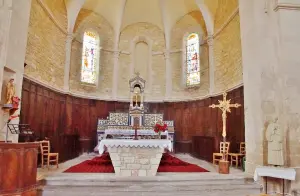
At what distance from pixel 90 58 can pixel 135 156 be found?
7.82m

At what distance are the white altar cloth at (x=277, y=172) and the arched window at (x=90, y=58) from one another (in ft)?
30.6

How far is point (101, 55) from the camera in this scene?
525 inches

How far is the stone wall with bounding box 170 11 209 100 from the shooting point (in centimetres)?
1235

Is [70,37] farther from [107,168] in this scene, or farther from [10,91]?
[107,168]

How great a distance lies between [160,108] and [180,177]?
7.07 m

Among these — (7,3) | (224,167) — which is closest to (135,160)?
(224,167)

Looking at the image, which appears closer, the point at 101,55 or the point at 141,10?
the point at 101,55

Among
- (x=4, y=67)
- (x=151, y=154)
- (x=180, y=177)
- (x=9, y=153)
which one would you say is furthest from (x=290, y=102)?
(x=4, y=67)

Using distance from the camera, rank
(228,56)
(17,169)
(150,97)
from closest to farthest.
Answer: (17,169), (228,56), (150,97)

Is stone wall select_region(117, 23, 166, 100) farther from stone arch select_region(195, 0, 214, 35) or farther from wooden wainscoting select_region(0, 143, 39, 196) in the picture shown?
wooden wainscoting select_region(0, 143, 39, 196)

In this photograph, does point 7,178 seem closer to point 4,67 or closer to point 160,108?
point 4,67

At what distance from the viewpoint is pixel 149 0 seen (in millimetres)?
13133

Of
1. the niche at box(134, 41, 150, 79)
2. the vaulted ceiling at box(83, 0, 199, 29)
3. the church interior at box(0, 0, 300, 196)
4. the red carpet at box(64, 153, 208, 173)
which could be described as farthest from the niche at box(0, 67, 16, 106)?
the niche at box(134, 41, 150, 79)

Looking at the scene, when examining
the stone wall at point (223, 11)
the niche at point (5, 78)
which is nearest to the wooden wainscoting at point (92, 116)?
the niche at point (5, 78)
